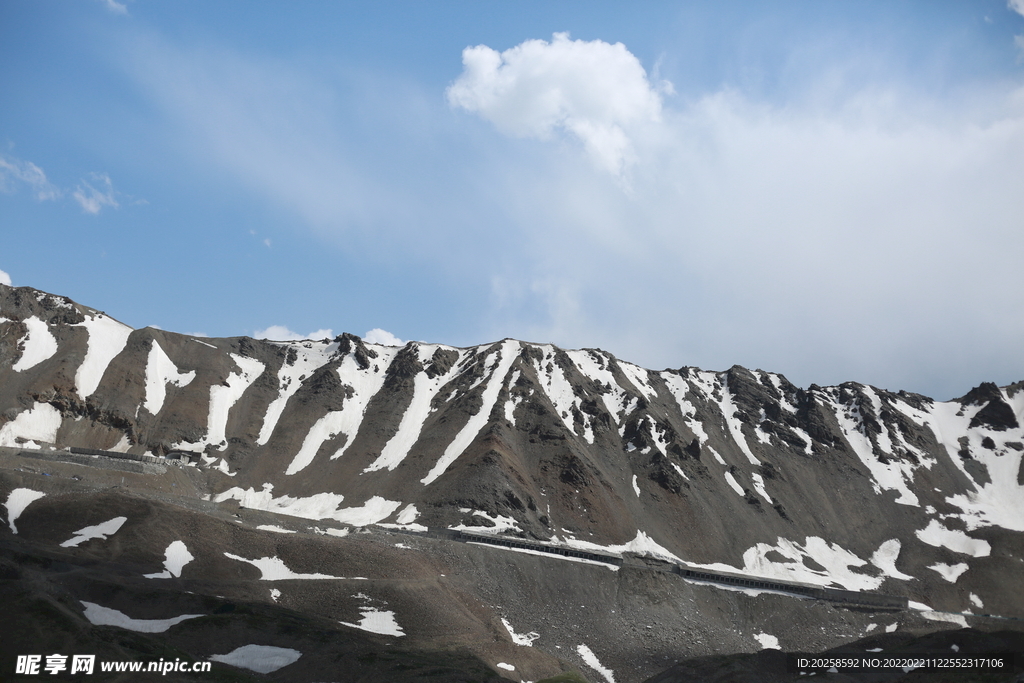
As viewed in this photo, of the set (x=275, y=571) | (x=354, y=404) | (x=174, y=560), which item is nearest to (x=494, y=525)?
(x=275, y=571)

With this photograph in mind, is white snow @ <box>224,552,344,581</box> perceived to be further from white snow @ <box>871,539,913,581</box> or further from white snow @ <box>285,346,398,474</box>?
white snow @ <box>871,539,913,581</box>

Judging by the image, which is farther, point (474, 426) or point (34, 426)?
point (474, 426)

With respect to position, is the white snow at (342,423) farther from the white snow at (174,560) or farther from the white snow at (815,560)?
the white snow at (815,560)

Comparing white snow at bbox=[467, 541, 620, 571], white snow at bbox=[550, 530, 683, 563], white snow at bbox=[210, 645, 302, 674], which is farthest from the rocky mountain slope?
white snow at bbox=[210, 645, 302, 674]

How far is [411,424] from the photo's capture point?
17488cm

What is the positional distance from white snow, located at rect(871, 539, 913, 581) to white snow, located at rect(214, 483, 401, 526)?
339 feet

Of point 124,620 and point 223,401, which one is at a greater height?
point 223,401

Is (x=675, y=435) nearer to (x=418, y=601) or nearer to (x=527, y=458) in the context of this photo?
(x=527, y=458)

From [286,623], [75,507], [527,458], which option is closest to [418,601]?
[286,623]

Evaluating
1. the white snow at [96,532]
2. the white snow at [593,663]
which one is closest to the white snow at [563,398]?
the white snow at [593,663]

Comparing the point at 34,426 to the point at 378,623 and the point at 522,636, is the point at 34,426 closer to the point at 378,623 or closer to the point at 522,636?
the point at 378,623

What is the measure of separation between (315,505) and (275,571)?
59319 mm

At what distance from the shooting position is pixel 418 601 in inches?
3125

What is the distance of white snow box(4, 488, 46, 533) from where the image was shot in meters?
77.1
